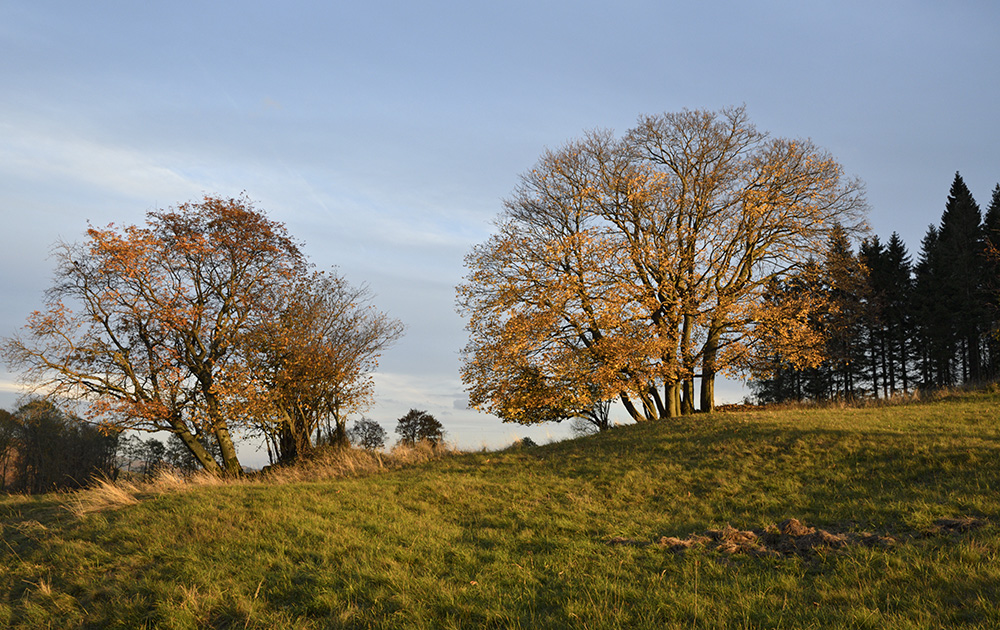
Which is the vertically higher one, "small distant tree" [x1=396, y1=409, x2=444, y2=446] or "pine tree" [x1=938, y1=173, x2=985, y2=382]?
"pine tree" [x1=938, y1=173, x2=985, y2=382]

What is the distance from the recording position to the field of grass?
6840mm

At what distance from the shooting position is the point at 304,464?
22.5 metres

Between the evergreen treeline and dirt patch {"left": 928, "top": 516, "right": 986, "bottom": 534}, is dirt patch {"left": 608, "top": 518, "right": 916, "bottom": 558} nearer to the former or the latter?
dirt patch {"left": 928, "top": 516, "right": 986, "bottom": 534}

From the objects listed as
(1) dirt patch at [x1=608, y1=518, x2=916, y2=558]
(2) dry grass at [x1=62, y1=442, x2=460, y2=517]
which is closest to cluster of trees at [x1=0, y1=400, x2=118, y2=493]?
(2) dry grass at [x1=62, y1=442, x2=460, y2=517]

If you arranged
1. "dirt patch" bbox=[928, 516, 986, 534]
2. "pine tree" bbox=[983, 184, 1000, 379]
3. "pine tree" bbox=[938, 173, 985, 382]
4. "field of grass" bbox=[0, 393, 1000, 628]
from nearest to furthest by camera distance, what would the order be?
1. "field of grass" bbox=[0, 393, 1000, 628]
2. "dirt patch" bbox=[928, 516, 986, 534]
3. "pine tree" bbox=[983, 184, 1000, 379]
4. "pine tree" bbox=[938, 173, 985, 382]

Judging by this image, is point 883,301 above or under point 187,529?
above

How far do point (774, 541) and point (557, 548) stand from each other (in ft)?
11.2

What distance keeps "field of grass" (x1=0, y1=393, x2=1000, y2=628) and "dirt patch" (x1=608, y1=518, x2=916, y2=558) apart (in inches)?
3.1

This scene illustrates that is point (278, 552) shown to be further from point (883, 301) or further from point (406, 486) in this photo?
point (883, 301)

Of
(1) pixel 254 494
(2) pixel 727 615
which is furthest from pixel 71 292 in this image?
(2) pixel 727 615

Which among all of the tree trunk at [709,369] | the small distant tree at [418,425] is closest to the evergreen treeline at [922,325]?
the tree trunk at [709,369]

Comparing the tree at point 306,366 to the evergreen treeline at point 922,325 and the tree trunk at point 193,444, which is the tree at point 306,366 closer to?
the tree trunk at point 193,444

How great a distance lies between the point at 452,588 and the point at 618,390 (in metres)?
15.4

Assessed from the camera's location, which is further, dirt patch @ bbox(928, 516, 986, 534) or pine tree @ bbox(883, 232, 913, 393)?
pine tree @ bbox(883, 232, 913, 393)
